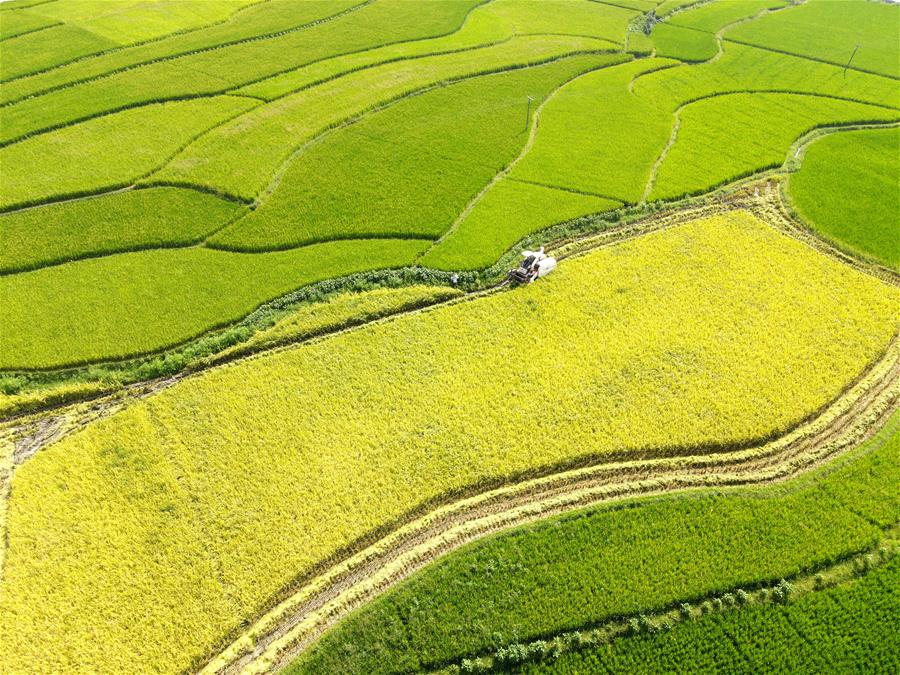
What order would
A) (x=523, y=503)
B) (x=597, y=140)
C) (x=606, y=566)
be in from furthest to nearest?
(x=597, y=140) → (x=523, y=503) → (x=606, y=566)

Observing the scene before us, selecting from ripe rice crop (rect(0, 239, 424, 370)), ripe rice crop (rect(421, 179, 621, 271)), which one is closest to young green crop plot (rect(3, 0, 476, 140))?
ripe rice crop (rect(0, 239, 424, 370))

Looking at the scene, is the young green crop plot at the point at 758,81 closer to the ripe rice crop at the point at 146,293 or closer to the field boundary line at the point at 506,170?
the field boundary line at the point at 506,170

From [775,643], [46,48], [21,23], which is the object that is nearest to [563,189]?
[775,643]

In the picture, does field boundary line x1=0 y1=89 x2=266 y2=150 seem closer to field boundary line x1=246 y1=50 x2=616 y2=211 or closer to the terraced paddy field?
the terraced paddy field

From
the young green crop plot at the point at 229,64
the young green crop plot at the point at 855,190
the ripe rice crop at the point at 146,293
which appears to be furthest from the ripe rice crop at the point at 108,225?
the young green crop plot at the point at 855,190

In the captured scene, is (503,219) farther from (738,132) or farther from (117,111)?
(117,111)
